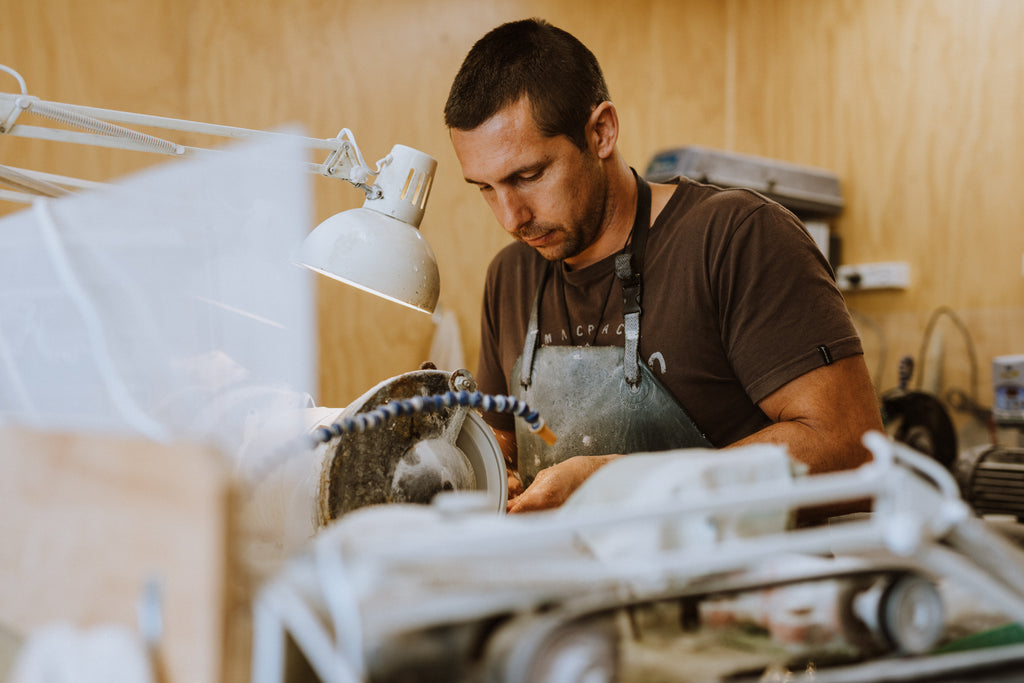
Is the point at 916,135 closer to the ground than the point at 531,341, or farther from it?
farther from it

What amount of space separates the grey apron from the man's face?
0.38ft

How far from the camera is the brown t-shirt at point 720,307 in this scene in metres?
1.39

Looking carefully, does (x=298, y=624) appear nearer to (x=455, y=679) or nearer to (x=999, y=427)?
(x=455, y=679)

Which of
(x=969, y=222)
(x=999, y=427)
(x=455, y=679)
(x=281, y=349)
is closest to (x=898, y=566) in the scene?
(x=455, y=679)

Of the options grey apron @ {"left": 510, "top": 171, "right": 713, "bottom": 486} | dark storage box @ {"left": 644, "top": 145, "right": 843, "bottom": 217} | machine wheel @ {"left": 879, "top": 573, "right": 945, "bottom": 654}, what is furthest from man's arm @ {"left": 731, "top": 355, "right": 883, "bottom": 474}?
dark storage box @ {"left": 644, "top": 145, "right": 843, "bottom": 217}

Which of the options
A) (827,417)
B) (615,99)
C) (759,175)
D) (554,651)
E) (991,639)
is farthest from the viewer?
(615,99)

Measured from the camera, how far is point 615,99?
3631 mm

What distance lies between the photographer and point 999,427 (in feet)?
9.07

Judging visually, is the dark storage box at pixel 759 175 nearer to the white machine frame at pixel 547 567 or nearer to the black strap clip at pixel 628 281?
the black strap clip at pixel 628 281

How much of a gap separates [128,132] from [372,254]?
1.12 ft

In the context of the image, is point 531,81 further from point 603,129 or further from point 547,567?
point 547,567

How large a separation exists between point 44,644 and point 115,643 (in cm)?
8

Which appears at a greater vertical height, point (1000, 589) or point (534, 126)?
point (534, 126)

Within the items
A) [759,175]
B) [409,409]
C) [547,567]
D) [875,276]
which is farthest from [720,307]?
[875,276]
